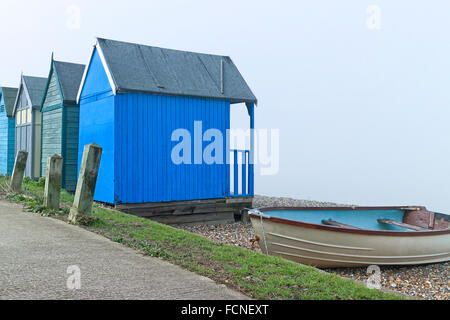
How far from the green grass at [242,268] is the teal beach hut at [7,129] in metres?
18.1

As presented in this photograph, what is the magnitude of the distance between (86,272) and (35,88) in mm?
17976

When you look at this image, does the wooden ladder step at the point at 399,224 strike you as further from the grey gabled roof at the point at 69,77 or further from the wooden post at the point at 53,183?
the grey gabled roof at the point at 69,77

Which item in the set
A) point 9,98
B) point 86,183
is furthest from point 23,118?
point 86,183

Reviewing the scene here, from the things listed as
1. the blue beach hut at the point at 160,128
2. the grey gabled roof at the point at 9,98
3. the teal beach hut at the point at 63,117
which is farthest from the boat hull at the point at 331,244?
the grey gabled roof at the point at 9,98

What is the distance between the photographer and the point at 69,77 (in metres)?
17.3

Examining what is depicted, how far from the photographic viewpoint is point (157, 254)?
630cm

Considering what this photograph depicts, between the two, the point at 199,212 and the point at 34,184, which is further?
the point at 34,184

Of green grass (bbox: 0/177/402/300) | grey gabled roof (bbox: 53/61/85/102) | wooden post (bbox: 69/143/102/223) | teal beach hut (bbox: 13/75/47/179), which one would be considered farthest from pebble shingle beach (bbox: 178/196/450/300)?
teal beach hut (bbox: 13/75/47/179)

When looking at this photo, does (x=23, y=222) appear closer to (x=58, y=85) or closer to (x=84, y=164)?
(x=84, y=164)

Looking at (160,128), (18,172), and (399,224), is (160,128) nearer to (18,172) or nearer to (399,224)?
(18,172)

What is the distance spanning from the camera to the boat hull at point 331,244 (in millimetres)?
8711

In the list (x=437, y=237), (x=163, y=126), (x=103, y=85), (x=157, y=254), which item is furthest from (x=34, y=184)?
(x=437, y=237)
